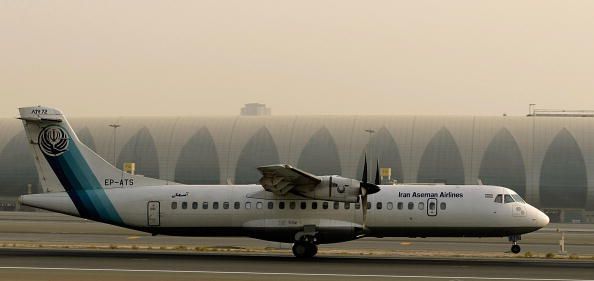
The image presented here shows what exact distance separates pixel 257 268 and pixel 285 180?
210 inches

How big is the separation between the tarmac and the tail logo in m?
4.28

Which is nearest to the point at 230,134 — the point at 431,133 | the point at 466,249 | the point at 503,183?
the point at 431,133

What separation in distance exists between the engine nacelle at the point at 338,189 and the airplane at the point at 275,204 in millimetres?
39

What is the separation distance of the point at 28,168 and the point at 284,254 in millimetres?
81732

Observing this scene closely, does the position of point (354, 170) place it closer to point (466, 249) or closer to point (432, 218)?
point (466, 249)

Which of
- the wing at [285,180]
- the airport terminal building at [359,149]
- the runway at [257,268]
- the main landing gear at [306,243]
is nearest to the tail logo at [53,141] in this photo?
the runway at [257,268]

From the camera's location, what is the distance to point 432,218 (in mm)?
34938

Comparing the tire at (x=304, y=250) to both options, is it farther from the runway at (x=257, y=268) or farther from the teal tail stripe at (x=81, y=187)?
the teal tail stripe at (x=81, y=187)

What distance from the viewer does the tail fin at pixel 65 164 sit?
36.2 m

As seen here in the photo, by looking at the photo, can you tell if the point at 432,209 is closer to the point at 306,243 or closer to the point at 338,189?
the point at 338,189

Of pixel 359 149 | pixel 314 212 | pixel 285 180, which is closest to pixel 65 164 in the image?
pixel 285 180

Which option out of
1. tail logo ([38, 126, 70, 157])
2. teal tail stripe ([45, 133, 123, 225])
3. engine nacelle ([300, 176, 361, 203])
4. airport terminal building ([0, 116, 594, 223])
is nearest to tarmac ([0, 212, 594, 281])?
teal tail stripe ([45, 133, 123, 225])

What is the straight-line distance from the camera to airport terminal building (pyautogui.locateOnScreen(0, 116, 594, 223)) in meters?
100

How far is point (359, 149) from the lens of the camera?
105438mm
